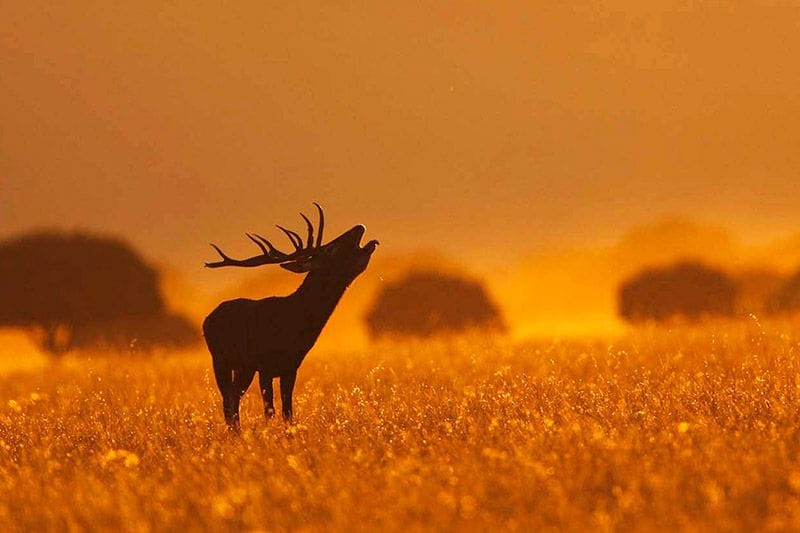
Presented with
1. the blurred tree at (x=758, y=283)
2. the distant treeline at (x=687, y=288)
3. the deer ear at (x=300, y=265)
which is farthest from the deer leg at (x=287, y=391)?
the distant treeline at (x=687, y=288)

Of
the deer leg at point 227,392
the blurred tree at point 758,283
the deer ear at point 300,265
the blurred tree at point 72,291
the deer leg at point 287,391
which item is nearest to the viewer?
the deer ear at point 300,265

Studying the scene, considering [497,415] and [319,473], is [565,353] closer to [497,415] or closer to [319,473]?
[497,415]

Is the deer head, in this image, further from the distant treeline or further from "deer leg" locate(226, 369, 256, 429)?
the distant treeline

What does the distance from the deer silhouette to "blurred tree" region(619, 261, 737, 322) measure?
41786 millimetres

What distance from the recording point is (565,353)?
17.6 metres

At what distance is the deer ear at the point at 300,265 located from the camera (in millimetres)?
11195

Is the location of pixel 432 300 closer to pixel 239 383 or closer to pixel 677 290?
pixel 677 290

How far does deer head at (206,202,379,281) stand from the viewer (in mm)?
11227

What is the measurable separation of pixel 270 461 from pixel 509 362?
853 centimetres

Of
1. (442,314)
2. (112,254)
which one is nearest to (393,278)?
(442,314)

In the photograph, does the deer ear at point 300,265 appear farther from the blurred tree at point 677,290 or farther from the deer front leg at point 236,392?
the blurred tree at point 677,290

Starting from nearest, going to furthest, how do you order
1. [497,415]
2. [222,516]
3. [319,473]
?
[222,516] < [319,473] < [497,415]


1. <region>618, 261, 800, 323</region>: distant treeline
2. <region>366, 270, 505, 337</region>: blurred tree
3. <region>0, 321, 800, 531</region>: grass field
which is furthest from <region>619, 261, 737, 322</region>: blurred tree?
<region>0, 321, 800, 531</region>: grass field

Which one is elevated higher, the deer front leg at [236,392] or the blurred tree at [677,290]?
the blurred tree at [677,290]
